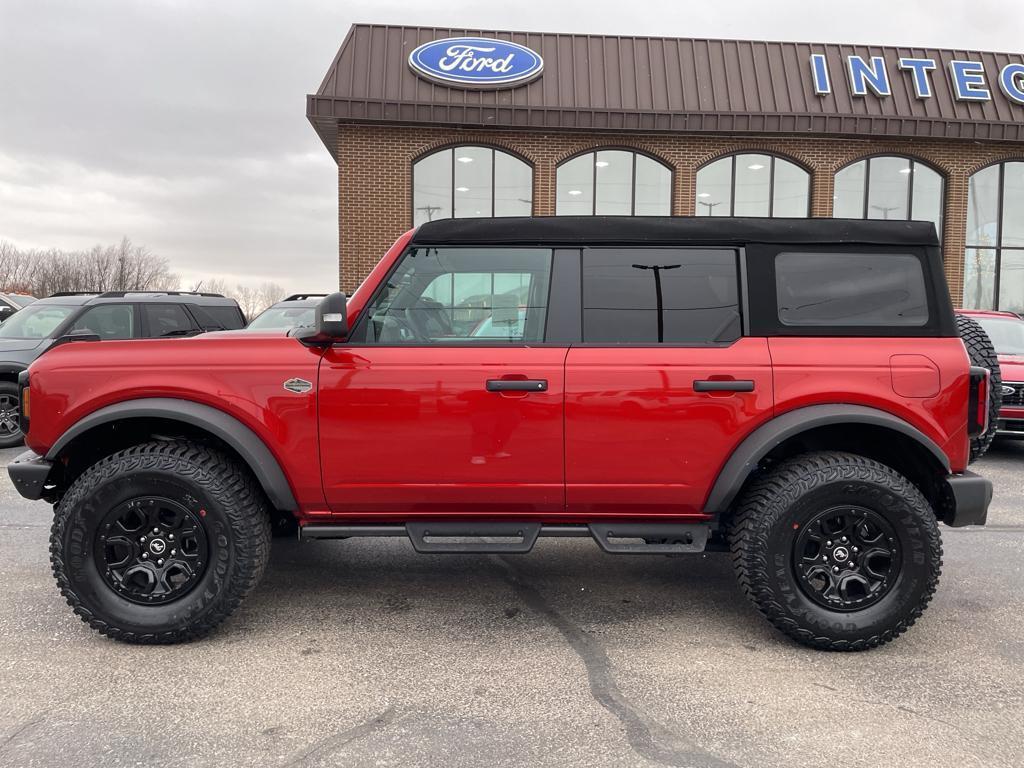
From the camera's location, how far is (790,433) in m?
3.20

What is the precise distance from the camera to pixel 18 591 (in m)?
3.96

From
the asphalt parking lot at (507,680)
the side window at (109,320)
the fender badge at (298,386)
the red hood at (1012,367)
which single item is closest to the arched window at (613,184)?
the red hood at (1012,367)

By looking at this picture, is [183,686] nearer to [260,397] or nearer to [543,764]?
[260,397]

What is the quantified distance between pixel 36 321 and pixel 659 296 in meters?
8.40

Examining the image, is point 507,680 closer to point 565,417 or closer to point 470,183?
point 565,417

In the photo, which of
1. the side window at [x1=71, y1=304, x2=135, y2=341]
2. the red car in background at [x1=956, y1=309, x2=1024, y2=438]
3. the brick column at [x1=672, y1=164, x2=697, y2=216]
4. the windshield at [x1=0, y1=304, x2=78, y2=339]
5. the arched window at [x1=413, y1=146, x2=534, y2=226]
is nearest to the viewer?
the red car in background at [x1=956, y1=309, x2=1024, y2=438]

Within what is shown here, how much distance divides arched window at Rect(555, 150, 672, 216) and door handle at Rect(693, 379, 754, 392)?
13.9m

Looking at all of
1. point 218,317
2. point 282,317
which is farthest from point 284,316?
point 218,317

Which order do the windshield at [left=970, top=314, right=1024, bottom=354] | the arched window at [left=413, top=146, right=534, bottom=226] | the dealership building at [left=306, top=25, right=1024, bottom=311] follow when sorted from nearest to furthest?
1. the windshield at [left=970, top=314, right=1024, bottom=354]
2. the dealership building at [left=306, top=25, right=1024, bottom=311]
3. the arched window at [left=413, top=146, right=534, bottom=226]

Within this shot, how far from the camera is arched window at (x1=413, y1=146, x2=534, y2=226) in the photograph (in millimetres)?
16250

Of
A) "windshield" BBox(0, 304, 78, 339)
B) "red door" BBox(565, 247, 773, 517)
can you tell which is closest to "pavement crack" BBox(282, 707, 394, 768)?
"red door" BBox(565, 247, 773, 517)

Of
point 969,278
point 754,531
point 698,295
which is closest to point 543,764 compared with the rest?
point 754,531

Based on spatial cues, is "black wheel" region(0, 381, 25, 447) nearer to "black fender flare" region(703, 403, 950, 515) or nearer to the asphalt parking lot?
the asphalt parking lot

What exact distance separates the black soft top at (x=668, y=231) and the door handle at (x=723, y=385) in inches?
26.5
